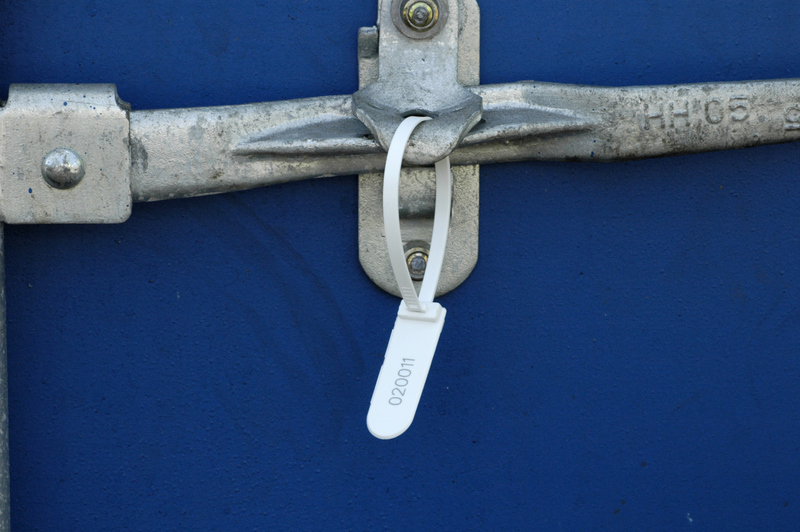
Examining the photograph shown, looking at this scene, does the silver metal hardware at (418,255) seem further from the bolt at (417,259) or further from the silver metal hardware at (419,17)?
the silver metal hardware at (419,17)

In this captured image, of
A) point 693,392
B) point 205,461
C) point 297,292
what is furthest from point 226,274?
point 693,392

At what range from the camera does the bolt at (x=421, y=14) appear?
630 mm

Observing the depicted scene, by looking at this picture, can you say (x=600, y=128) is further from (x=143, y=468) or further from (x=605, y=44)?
(x=143, y=468)

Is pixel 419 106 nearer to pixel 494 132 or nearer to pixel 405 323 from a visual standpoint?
pixel 494 132

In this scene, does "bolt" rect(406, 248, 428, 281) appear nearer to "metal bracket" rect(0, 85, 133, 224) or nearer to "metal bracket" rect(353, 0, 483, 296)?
"metal bracket" rect(353, 0, 483, 296)

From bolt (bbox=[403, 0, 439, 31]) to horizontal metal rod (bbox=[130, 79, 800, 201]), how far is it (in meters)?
0.08

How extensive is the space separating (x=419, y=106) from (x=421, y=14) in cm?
8

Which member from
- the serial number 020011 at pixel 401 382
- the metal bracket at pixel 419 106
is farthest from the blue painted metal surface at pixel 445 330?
the serial number 020011 at pixel 401 382

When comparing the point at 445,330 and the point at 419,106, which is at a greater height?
the point at 419,106

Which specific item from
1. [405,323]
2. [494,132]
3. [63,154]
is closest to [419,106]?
[494,132]

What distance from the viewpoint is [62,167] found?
59 centimetres

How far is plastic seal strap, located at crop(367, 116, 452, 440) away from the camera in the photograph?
52 centimetres

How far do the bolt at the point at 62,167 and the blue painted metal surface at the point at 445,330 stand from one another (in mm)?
89

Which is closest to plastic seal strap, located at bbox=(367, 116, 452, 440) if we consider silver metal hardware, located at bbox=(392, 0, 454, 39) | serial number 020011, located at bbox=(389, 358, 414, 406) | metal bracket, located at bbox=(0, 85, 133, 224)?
serial number 020011, located at bbox=(389, 358, 414, 406)
